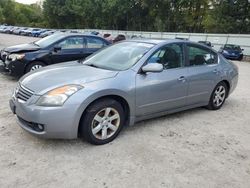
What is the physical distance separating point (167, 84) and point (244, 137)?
1496 mm

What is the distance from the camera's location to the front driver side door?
435cm

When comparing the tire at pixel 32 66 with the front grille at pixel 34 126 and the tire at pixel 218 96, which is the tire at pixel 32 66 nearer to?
the front grille at pixel 34 126

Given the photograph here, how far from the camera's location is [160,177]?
3.26 metres

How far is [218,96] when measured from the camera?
19.3ft

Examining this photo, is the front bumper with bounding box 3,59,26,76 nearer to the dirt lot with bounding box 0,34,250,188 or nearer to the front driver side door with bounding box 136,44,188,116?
the dirt lot with bounding box 0,34,250,188

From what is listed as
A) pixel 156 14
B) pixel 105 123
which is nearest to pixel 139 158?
pixel 105 123

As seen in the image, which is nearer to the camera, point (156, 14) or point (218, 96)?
point (218, 96)

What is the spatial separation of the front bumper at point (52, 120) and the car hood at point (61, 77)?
26 centimetres

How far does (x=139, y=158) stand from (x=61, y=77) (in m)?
1.56

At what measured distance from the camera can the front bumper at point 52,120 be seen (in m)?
3.57

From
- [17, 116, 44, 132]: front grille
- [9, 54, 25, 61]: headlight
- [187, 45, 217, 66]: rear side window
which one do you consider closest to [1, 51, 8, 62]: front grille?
[9, 54, 25, 61]: headlight

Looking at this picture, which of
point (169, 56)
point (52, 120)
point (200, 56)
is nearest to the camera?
point (52, 120)

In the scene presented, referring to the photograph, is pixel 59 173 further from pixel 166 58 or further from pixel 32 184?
pixel 166 58

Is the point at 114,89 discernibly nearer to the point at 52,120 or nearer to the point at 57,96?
the point at 57,96
